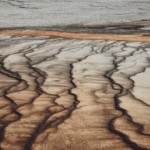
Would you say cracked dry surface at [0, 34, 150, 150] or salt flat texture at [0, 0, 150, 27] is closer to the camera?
cracked dry surface at [0, 34, 150, 150]

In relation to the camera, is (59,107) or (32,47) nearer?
(59,107)

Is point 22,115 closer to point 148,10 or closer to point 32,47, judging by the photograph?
point 32,47

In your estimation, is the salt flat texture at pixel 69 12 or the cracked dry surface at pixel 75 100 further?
the salt flat texture at pixel 69 12

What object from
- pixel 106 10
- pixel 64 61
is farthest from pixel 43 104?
pixel 106 10

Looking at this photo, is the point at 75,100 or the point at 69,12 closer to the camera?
the point at 75,100
